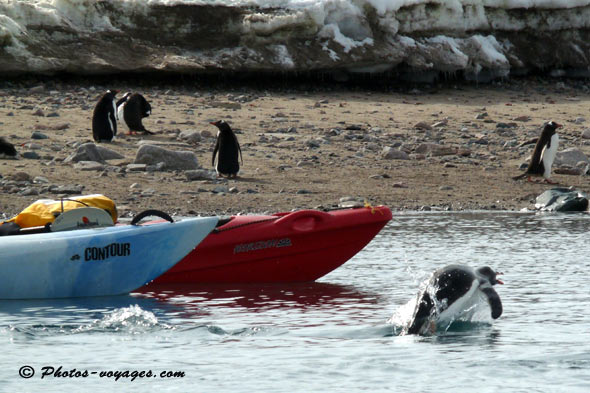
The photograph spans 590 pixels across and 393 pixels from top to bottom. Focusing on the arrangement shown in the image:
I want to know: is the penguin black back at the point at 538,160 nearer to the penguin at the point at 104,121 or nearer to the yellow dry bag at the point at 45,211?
the penguin at the point at 104,121

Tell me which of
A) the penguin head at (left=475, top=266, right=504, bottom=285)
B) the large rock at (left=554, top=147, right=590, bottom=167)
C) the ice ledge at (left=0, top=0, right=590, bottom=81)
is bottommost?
the large rock at (left=554, top=147, right=590, bottom=167)

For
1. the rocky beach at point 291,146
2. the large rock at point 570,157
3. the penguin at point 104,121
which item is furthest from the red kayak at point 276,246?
the large rock at point 570,157

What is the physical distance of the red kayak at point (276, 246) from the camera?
7.70m

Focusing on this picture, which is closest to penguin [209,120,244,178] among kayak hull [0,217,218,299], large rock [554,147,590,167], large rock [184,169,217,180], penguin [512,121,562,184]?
large rock [184,169,217,180]

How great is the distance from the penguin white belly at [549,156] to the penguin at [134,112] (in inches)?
208

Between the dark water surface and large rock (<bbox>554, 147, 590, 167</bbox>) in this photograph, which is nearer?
the dark water surface

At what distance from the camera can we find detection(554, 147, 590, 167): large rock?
14.2 meters

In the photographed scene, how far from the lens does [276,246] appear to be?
773 centimetres

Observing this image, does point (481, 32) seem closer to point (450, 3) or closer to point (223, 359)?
point (450, 3)

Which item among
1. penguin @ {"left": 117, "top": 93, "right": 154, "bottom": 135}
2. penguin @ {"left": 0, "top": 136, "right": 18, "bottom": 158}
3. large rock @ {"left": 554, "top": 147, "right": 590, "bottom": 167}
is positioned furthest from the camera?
penguin @ {"left": 117, "top": 93, "right": 154, "bottom": 135}

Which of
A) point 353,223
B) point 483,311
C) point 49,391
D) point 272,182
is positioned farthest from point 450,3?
point 49,391

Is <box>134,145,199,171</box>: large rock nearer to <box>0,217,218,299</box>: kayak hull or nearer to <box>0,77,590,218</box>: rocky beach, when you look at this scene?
<box>0,77,590,218</box>: rocky beach

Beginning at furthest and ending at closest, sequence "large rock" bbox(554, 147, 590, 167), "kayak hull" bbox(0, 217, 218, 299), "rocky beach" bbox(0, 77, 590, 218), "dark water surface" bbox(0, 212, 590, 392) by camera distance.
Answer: "large rock" bbox(554, 147, 590, 167) → "rocky beach" bbox(0, 77, 590, 218) → "kayak hull" bbox(0, 217, 218, 299) → "dark water surface" bbox(0, 212, 590, 392)

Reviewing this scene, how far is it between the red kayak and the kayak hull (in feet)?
1.23
